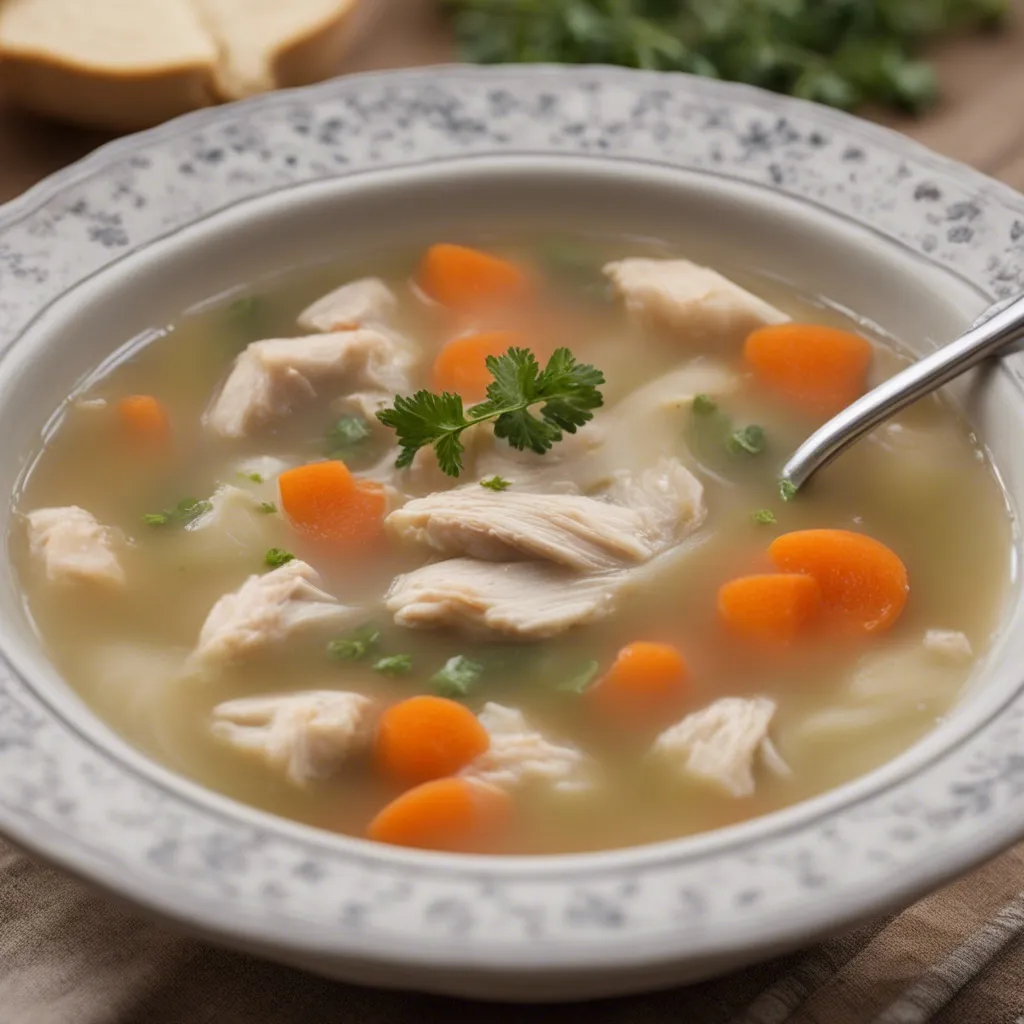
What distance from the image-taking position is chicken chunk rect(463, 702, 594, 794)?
2344mm

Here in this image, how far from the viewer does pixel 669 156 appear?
11.5ft

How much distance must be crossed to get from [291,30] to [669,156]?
121 centimetres

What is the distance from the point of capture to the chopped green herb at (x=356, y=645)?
2.57 meters

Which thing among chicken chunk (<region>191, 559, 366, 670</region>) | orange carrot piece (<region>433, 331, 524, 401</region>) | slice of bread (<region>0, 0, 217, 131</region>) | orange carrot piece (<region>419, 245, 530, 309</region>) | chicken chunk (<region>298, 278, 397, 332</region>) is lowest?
chicken chunk (<region>191, 559, 366, 670</region>)

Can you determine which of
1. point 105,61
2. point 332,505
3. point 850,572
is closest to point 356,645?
point 332,505

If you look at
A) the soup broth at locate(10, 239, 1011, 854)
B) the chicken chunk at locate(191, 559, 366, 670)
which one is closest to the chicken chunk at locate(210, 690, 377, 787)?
the soup broth at locate(10, 239, 1011, 854)

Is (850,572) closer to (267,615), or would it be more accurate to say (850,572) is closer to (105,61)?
(267,615)

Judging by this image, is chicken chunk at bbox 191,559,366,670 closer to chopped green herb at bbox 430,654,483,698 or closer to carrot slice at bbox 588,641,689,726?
chopped green herb at bbox 430,654,483,698

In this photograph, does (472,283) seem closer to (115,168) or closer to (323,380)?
(323,380)

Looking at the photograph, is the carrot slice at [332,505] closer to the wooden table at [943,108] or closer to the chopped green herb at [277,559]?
the chopped green herb at [277,559]

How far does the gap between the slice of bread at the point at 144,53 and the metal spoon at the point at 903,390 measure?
6.37 feet

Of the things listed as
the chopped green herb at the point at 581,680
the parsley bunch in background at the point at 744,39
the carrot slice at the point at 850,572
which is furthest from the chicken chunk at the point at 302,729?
the parsley bunch in background at the point at 744,39

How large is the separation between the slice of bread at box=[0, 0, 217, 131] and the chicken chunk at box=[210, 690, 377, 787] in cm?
198

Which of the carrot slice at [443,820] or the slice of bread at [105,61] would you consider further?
the slice of bread at [105,61]
